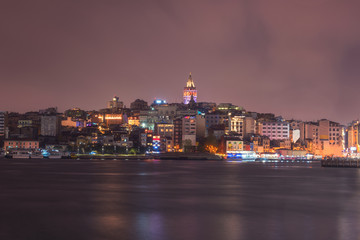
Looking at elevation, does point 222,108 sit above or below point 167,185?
above

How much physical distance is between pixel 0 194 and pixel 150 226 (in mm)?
13286

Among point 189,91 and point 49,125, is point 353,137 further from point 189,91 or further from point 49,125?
point 49,125

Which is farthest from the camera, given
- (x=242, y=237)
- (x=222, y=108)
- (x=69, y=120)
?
(x=222, y=108)

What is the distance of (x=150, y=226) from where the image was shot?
18.2 meters

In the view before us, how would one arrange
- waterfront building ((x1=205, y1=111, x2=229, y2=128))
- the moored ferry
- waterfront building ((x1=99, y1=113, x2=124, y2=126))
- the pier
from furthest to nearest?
waterfront building ((x1=99, y1=113, x2=124, y2=126))
waterfront building ((x1=205, y1=111, x2=229, y2=128))
the moored ferry
the pier

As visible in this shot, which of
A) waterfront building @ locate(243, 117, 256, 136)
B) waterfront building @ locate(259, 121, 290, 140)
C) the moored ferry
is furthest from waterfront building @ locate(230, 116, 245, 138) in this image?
the moored ferry

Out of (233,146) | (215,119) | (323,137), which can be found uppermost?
(215,119)

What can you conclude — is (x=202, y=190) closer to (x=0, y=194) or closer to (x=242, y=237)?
(x=0, y=194)

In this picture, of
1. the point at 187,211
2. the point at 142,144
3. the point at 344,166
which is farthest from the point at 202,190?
the point at 142,144

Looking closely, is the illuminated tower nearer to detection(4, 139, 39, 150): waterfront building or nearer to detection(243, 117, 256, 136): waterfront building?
detection(243, 117, 256, 136): waterfront building

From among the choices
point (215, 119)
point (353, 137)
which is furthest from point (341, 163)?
point (353, 137)

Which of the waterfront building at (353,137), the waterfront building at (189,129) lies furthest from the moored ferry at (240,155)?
the waterfront building at (353,137)

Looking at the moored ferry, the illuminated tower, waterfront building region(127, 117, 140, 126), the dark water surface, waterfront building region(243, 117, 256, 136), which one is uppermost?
the illuminated tower

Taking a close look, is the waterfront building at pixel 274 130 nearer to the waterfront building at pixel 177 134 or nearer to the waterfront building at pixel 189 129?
the waterfront building at pixel 189 129
